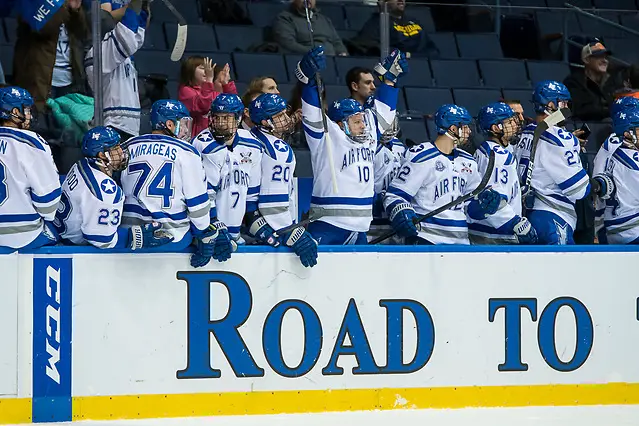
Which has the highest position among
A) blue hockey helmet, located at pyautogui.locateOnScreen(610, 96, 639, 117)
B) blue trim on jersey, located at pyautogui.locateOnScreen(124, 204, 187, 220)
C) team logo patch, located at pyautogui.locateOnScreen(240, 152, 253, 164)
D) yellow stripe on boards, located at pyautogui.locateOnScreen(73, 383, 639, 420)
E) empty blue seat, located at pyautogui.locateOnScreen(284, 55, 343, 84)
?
empty blue seat, located at pyautogui.locateOnScreen(284, 55, 343, 84)

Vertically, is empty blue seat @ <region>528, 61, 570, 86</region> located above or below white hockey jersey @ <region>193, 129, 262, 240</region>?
above

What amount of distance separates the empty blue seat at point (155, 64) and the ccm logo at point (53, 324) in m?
1.95

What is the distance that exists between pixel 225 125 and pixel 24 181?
95 cm

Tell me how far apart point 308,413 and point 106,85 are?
1980 millimetres

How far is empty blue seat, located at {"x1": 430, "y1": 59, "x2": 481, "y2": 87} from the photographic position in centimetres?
807

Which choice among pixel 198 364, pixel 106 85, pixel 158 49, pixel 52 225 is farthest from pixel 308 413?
pixel 158 49

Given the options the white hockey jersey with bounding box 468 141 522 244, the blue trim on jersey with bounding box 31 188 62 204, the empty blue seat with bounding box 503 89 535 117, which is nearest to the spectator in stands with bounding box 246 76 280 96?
the white hockey jersey with bounding box 468 141 522 244

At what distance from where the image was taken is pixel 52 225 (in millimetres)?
5094

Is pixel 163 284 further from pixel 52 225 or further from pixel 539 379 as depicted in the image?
pixel 539 379

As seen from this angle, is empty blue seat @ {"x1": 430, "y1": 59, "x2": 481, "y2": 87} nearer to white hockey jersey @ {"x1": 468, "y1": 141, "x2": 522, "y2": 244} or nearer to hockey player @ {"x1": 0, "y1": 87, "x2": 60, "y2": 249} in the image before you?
white hockey jersey @ {"x1": 468, "y1": 141, "x2": 522, "y2": 244}

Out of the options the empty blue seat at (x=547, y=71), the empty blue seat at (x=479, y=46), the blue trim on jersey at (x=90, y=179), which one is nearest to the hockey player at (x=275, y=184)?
the blue trim on jersey at (x=90, y=179)

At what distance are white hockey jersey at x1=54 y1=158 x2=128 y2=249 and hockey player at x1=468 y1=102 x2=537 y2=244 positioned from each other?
186 centimetres

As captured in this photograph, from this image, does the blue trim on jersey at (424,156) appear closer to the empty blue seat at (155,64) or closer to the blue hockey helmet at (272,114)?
the blue hockey helmet at (272,114)

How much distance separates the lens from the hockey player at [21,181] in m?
4.86
